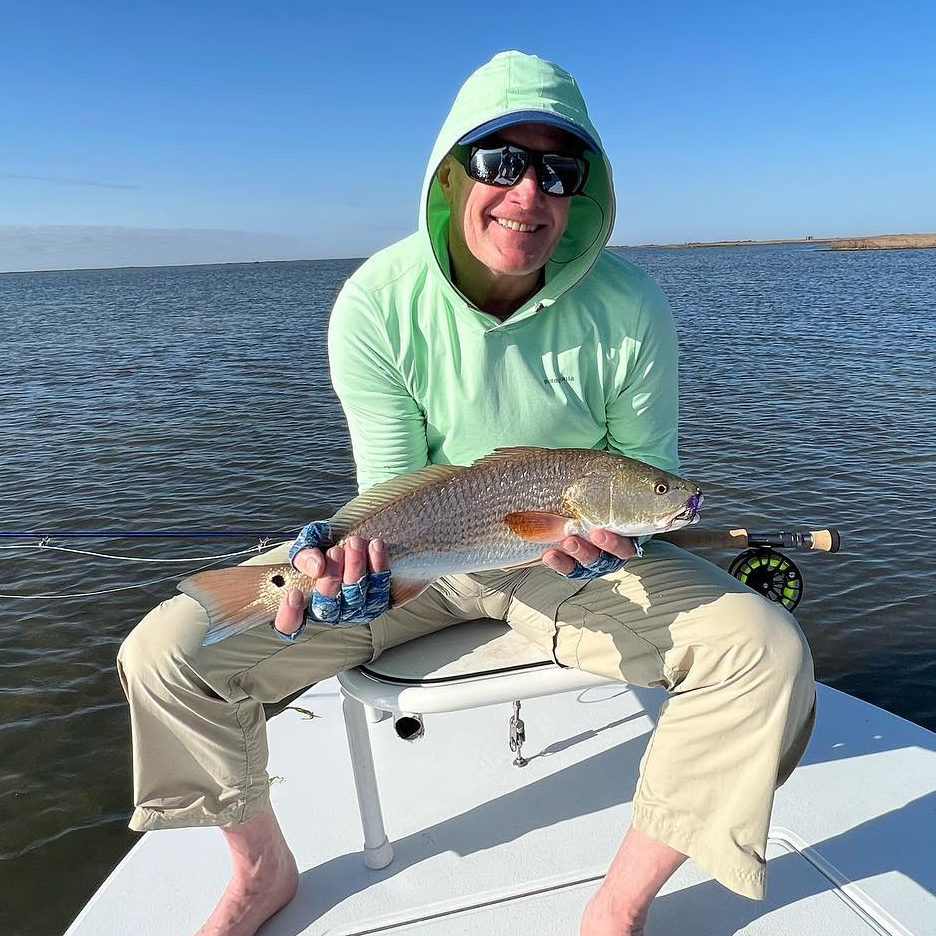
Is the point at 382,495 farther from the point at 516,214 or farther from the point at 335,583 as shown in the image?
the point at 516,214

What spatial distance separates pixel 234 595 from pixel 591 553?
1.25m

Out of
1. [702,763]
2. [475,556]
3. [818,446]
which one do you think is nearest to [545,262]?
[475,556]

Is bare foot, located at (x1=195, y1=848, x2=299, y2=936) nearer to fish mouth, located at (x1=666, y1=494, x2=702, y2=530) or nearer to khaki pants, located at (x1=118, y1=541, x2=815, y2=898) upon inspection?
khaki pants, located at (x1=118, y1=541, x2=815, y2=898)

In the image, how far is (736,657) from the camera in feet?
7.95

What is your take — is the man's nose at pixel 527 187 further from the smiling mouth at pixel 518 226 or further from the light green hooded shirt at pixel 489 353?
the light green hooded shirt at pixel 489 353

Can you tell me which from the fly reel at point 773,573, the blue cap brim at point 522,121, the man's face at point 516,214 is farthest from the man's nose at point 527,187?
the fly reel at point 773,573

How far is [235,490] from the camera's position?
12211mm

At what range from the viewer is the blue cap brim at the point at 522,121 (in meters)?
2.71

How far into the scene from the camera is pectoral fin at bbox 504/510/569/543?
273cm

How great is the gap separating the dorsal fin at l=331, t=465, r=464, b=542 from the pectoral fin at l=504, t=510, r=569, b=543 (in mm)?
279

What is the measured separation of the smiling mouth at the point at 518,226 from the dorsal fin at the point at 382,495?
0.96m

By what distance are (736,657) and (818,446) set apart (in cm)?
1187

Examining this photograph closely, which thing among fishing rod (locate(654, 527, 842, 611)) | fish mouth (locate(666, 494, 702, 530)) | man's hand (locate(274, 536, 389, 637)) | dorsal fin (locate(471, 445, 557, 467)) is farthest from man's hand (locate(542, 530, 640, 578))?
fishing rod (locate(654, 527, 842, 611))

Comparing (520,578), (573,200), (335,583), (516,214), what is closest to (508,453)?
(520,578)
